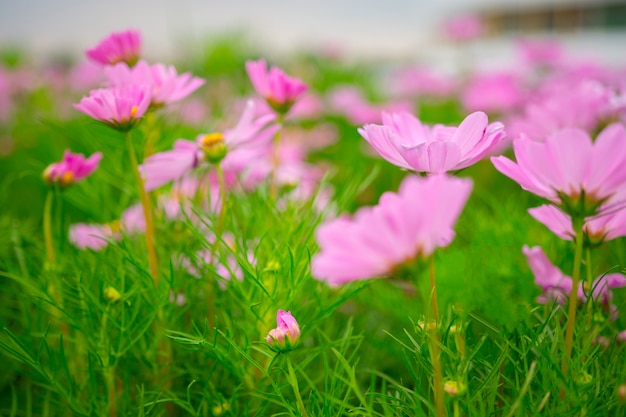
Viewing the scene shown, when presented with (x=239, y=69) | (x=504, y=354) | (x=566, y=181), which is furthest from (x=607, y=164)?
(x=239, y=69)

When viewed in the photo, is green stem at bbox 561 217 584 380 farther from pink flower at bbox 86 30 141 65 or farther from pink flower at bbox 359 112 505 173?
pink flower at bbox 86 30 141 65

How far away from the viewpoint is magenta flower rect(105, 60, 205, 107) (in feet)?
1.38

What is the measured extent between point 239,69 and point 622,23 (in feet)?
6.65

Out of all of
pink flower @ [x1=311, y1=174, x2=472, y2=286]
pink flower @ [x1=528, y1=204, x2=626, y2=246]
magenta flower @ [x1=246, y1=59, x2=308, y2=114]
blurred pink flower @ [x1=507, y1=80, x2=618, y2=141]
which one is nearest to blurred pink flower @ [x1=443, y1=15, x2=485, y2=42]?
blurred pink flower @ [x1=507, y1=80, x2=618, y2=141]

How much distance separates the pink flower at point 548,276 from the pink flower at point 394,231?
18 centimetres

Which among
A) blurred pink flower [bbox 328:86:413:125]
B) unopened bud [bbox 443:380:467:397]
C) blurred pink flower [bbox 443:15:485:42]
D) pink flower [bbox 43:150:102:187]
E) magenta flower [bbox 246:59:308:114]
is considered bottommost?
blurred pink flower [bbox 328:86:413:125]

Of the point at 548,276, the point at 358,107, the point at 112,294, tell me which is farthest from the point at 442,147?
the point at 358,107

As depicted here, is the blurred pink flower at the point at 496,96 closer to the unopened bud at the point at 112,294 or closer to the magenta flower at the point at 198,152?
the magenta flower at the point at 198,152

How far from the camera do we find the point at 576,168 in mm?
273

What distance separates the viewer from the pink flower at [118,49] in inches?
18.5

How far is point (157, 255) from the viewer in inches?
20.1

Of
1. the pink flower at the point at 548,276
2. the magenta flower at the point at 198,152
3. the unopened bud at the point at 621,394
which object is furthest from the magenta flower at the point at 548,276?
the magenta flower at the point at 198,152

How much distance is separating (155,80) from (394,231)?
11.1 inches

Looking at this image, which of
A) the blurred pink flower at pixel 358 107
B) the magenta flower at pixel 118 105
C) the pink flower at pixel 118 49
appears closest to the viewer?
the magenta flower at pixel 118 105
